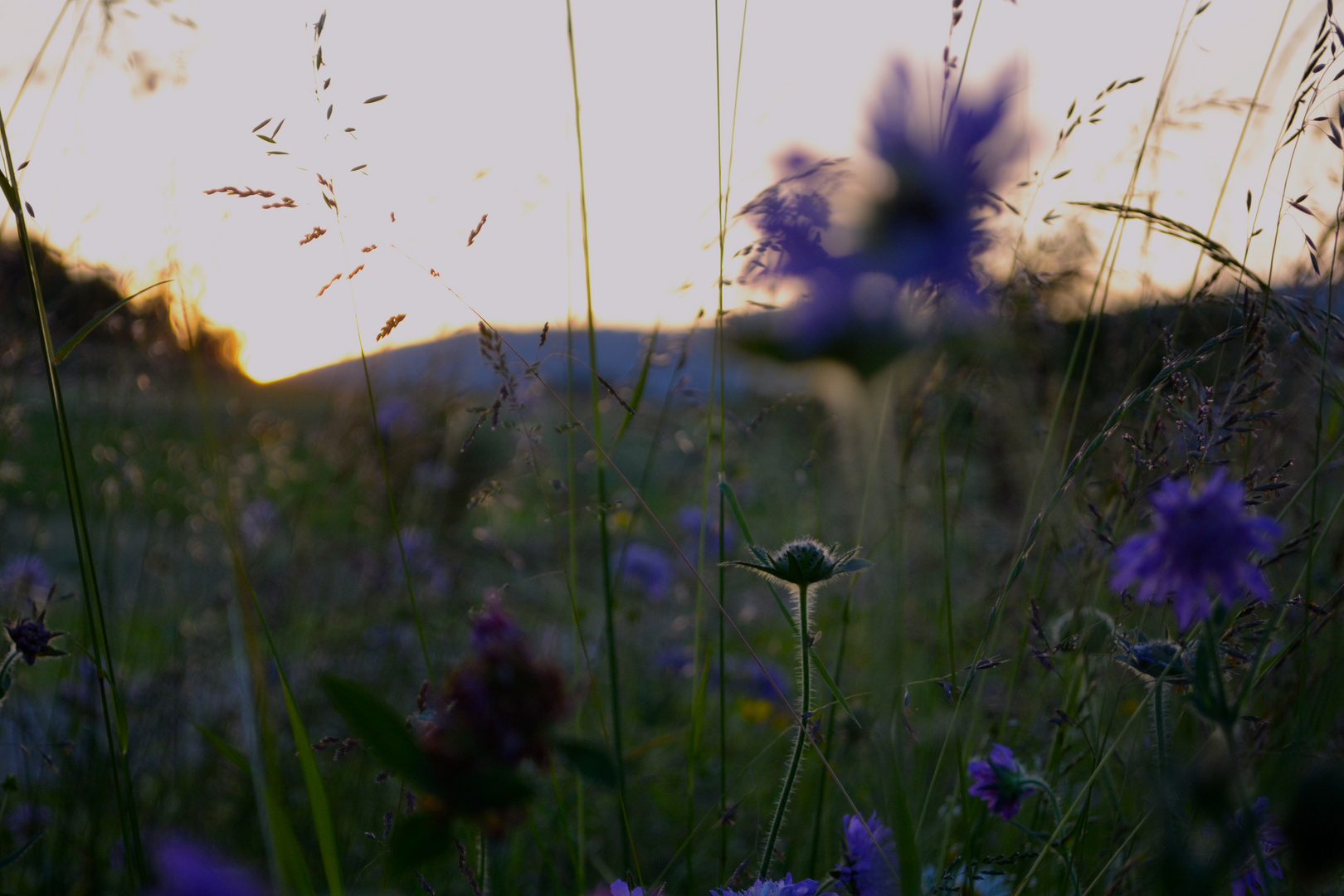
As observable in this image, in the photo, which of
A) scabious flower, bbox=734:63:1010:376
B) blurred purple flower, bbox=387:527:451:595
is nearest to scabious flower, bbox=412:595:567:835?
scabious flower, bbox=734:63:1010:376

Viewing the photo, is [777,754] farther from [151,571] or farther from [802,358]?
[151,571]

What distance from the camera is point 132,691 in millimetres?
1952

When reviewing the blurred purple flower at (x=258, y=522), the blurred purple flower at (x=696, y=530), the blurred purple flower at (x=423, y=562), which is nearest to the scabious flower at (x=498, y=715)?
the blurred purple flower at (x=696, y=530)

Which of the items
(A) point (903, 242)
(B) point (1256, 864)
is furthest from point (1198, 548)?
(B) point (1256, 864)

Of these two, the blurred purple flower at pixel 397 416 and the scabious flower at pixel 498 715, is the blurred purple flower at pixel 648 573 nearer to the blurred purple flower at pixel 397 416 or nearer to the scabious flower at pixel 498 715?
the blurred purple flower at pixel 397 416

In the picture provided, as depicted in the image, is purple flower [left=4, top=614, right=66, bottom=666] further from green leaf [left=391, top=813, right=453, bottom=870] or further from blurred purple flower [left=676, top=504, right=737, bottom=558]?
blurred purple flower [left=676, top=504, right=737, bottom=558]

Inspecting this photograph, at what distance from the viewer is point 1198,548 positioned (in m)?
0.53

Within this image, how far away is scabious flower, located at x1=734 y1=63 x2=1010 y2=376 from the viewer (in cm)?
59

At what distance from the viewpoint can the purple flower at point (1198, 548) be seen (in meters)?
0.52

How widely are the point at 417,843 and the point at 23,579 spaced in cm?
194

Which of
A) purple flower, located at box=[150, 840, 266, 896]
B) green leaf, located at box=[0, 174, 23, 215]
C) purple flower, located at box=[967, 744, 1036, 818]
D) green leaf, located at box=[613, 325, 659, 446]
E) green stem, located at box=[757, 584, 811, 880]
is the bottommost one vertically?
purple flower, located at box=[967, 744, 1036, 818]

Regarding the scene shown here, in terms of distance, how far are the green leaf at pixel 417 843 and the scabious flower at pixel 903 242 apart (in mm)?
420

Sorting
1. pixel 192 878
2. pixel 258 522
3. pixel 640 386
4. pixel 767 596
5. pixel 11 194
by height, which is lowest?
pixel 767 596

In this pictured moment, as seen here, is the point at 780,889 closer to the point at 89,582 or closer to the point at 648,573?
the point at 89,582
